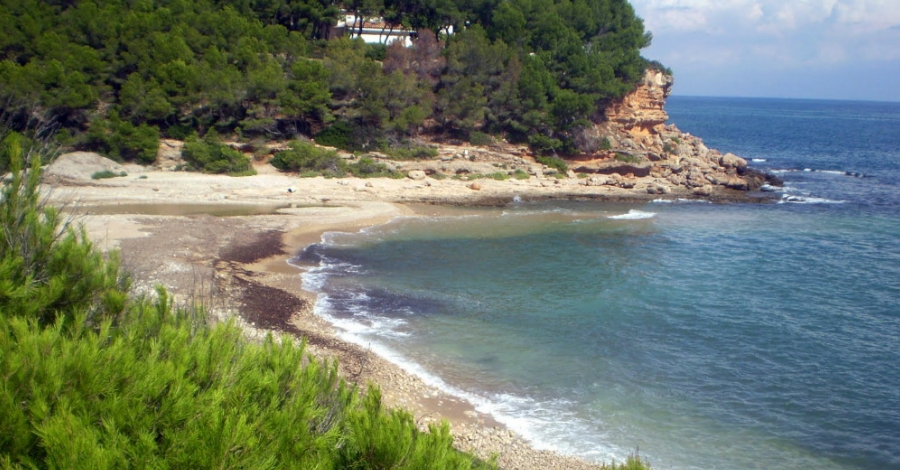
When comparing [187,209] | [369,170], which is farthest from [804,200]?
[187,209]

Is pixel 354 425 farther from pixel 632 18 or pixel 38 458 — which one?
pixel 632 18

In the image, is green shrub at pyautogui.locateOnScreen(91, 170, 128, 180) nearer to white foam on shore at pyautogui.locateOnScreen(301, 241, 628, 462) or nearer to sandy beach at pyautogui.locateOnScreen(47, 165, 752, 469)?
sandy beach at pyautogui.locateOnScreen(47, 165, 752, 469)

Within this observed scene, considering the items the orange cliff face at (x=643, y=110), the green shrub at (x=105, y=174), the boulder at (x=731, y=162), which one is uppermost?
the orange cliff face at (x=643, y=110)

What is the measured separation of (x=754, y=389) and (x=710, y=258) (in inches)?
455

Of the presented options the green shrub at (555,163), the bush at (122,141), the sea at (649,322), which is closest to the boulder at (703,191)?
the sea at (649,322)

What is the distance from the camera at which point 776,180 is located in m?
43.4

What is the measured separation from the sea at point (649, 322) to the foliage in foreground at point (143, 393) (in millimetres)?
6658

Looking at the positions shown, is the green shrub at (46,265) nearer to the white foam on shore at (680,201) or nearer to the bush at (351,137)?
the white foam on shore at (680,201)

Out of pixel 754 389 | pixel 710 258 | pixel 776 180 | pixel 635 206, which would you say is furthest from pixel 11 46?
pixel 776 180

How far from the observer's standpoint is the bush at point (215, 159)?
34.6m

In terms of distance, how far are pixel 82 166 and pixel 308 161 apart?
32.5 feet

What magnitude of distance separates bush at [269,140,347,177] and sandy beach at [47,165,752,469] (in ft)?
2.98

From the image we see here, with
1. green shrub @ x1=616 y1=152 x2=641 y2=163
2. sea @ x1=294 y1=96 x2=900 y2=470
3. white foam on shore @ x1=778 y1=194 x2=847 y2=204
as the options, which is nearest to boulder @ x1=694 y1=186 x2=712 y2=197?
white foam on shore @ x1=778 y1=194 x2=847 y2=204

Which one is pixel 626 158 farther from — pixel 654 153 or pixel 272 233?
pixel 272 233
